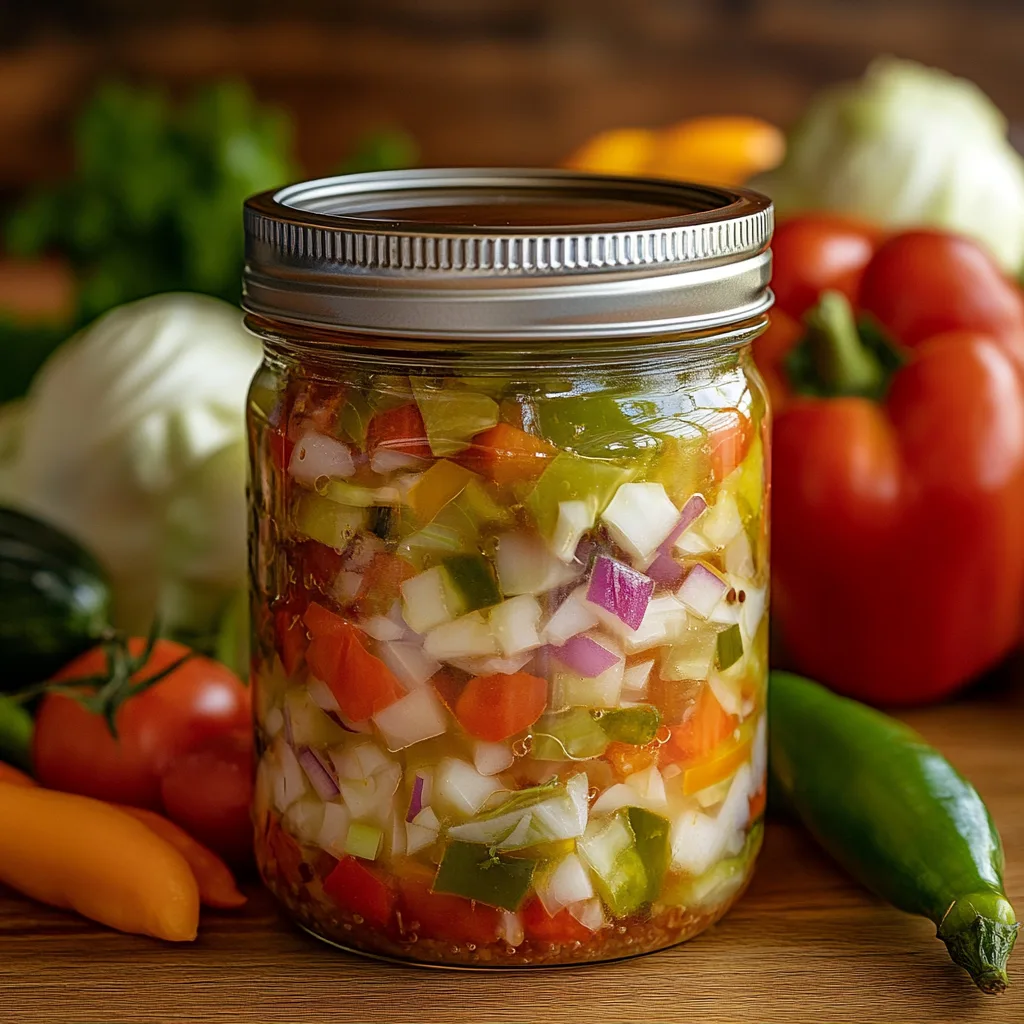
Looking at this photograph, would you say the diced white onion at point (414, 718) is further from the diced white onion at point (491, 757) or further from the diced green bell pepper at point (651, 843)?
the diced green bell pepper at point (651, 843)

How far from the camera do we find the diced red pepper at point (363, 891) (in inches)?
36.3

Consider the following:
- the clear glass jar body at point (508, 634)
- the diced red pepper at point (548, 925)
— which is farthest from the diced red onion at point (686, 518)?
the diced red pepper at point (548, 925)

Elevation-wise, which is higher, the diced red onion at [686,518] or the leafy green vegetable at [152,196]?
the diced red onion at [686,518]

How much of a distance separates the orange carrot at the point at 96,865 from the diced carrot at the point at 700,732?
327 mm

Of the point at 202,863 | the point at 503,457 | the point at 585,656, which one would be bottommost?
the point at 202,863

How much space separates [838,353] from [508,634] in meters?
0.63

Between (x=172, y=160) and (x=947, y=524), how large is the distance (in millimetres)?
1212

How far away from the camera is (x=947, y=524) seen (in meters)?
1.35

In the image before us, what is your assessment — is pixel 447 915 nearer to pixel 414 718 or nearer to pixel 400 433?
pixel 414 718

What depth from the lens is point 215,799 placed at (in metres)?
1.08

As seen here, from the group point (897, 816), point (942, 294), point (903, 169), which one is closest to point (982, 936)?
point (897, 816)

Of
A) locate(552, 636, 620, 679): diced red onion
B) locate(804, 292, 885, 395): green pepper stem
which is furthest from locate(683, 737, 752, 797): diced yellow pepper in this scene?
locate(804, 292, 885, 395): green pepper stem

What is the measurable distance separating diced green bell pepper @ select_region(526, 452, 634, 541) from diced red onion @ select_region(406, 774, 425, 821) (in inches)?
6.5

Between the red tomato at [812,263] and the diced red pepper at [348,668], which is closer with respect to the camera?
the diced red pepper at [348,668]
